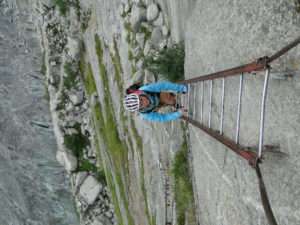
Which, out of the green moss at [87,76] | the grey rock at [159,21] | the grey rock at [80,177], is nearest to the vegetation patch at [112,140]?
the green moss at [87,76]

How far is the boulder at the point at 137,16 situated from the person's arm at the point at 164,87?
440 centimetres

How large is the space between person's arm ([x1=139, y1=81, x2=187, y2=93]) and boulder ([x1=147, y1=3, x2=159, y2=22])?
12.0ft

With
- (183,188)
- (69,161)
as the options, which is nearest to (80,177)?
(69,161)

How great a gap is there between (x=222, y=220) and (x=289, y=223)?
2.68 meters

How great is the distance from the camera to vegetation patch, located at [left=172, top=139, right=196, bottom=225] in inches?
415

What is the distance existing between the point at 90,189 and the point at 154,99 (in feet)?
42.3

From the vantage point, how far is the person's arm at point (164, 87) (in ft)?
33.0

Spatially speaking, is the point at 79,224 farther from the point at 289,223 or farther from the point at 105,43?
the point at 289,223

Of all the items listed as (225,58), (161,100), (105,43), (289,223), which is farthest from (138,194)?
(289,223)

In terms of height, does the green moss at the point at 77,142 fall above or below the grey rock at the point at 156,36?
below

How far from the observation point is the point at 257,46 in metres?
6.25

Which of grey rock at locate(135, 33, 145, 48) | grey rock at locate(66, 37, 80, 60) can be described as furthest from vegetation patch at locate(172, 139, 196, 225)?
grey rock at locate(66, 37, 80, 60)

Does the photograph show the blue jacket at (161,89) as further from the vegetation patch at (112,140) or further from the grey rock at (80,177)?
the grey rock at (80,177)

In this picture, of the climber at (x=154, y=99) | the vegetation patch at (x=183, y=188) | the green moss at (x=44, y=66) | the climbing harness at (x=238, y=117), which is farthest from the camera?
the green moss at (x=44, y=66)
